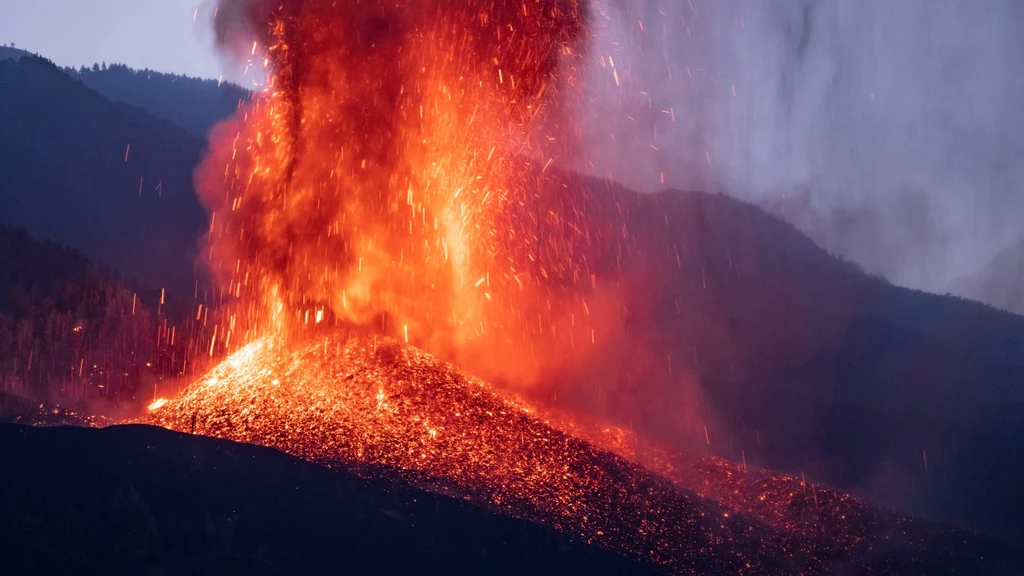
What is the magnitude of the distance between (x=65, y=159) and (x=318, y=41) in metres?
67.5

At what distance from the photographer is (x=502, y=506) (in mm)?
8703

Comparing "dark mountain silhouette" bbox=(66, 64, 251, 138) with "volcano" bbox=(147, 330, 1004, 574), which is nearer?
"volcano" bbox=(147, 330, 1004, 574)

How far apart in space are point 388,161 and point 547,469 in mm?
10226

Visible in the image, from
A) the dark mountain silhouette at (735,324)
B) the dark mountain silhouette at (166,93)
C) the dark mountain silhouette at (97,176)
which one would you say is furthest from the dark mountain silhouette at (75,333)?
the dark mountain silhouette at (166,93)

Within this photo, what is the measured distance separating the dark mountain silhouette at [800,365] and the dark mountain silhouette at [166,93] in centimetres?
7064

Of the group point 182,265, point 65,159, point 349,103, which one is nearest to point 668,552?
point 349,103

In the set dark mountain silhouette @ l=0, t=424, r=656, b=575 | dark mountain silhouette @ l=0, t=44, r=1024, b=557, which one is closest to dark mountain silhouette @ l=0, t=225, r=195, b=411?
dark mountain silhouette @ l=0, t=424, r=656, b=575

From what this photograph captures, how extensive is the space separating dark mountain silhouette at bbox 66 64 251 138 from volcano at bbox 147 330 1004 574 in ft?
316

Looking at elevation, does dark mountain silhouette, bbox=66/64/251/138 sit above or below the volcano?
above

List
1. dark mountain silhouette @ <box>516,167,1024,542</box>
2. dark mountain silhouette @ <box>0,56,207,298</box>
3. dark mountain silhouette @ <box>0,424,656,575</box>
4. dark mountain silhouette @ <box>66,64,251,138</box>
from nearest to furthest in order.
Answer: dark mountain silhouette @ <box>0,424,656,575</box>
dark mountain silhouette @ <box>516,167,1024,542</box>
dark mountain silhouette @ <box>0,56,207,298</box>
dark mountain silhouette @ <box>66,64,251,138</box>

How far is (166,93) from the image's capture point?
380 ft

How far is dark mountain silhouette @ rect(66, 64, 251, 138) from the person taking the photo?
104688mm

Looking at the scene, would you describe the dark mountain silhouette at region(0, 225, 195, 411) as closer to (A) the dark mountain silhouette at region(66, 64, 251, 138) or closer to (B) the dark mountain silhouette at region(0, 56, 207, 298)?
(B) the dark mountain silhouette at region(0, 56, 207, 298)

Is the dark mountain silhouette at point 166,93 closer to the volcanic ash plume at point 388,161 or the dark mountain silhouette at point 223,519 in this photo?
the volcanic ash plume at point 388,161
